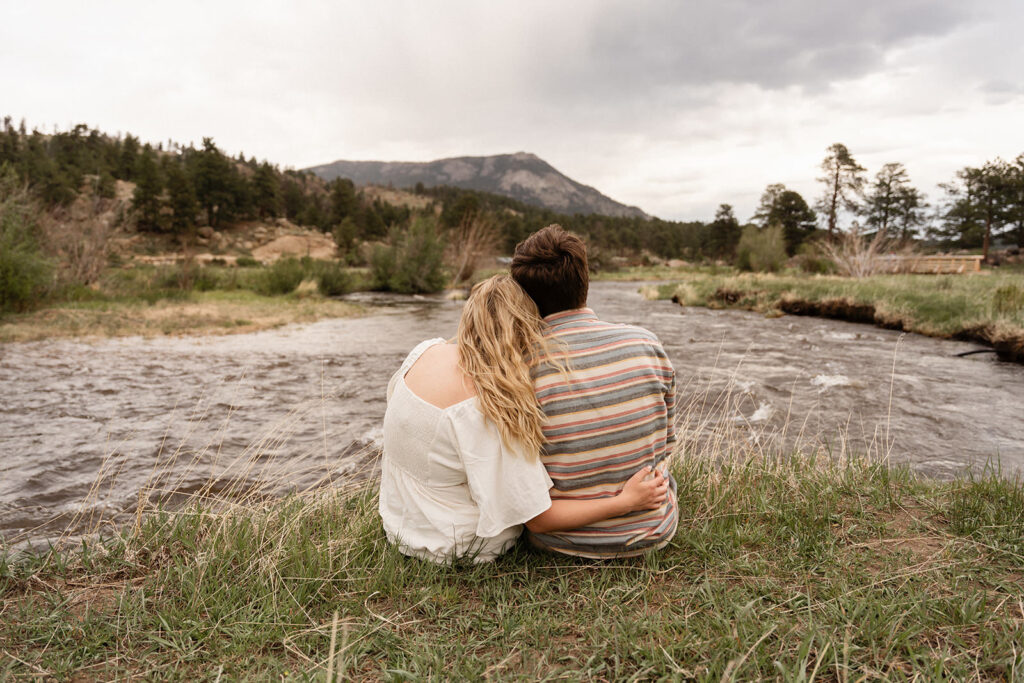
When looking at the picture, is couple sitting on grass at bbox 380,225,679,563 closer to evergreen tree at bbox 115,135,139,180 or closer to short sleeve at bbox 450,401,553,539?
short sleeve at bbox 450,401,553,539

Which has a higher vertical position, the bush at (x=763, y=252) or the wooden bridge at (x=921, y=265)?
the bush at (x=763, y=252)

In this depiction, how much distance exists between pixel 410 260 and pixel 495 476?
2904cm

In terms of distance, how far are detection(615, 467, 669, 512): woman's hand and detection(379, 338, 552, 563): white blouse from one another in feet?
1.09

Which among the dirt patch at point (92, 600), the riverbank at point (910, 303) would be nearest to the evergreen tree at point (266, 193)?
the riverbank at point (910, 303)

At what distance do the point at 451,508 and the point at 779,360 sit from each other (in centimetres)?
997

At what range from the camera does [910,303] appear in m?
14.2

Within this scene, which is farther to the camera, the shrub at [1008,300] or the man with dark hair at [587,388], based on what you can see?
the shrub at [1008,300]

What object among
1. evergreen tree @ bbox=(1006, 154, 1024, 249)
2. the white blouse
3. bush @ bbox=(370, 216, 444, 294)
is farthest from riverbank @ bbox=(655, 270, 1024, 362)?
evergreen tree @ bbox=(1006, 154, 1024, 249)

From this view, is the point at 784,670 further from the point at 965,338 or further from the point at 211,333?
the point at 211,333

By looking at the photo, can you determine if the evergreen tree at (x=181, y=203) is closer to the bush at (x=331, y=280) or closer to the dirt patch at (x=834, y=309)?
the bush at (x=331, y=280)

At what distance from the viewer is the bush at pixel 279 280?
80.7 ft

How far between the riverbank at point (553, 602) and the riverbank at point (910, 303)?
10540 mm

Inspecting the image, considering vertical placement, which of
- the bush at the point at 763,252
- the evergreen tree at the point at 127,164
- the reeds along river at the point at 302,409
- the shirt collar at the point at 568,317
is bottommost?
the reeds along river at the point at 302,409

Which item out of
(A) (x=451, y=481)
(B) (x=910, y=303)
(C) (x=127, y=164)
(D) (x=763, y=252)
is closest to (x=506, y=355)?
(A) (x=451, y=481)
